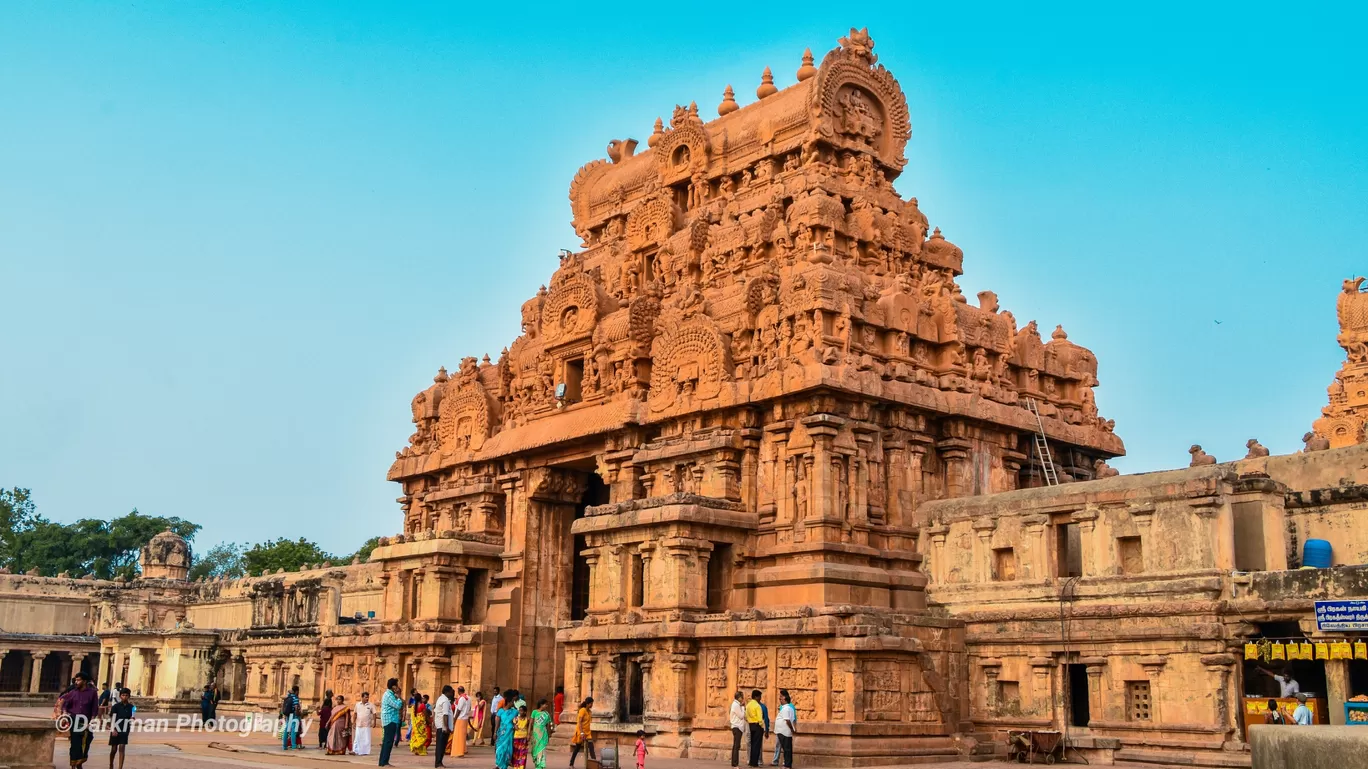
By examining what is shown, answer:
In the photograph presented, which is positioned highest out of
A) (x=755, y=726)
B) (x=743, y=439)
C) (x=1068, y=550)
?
(x=743, y=439)

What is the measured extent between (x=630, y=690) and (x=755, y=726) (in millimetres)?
4610

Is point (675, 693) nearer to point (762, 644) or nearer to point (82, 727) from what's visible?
point (762, 644)

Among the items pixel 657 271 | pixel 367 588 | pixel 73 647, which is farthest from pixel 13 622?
pixel 657 271

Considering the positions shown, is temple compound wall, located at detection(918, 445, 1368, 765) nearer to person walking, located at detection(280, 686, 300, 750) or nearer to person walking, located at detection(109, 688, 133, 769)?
person walking, located at detection(280, 686, 300, 750)

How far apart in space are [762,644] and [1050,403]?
1035 cm

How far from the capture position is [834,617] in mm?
22438

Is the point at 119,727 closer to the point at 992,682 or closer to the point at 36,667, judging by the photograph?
the point at 992,682

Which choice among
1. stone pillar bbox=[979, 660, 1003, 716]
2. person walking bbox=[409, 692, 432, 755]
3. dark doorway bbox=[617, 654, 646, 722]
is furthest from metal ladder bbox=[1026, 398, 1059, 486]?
person walking bbox=[409, 692, 432, 755]

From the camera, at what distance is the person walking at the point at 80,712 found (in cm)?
1733

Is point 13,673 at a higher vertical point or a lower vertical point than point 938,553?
lower

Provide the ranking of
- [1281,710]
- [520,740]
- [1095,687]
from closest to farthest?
[520,740]
[1281,710]
[1095,687]

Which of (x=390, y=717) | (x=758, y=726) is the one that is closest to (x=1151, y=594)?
(x=758, y=726)

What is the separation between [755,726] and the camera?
2112 centimetres

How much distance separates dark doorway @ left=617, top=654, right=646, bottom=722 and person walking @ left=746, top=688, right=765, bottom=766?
402 centimetres
